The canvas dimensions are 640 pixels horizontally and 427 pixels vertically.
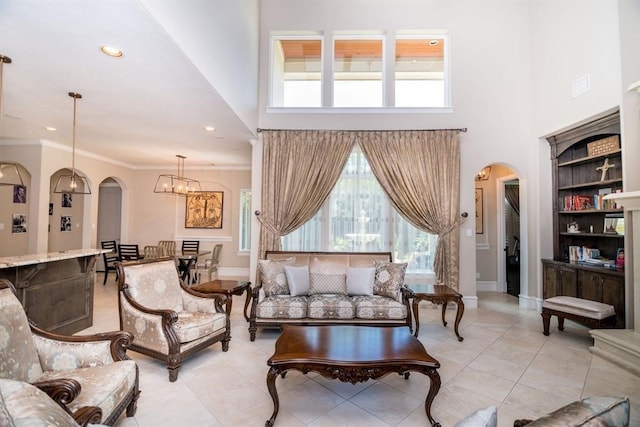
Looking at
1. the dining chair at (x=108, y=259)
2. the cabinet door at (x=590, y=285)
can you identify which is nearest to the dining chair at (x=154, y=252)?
the dining chair at (x=108, y=259)

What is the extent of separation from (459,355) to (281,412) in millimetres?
2014

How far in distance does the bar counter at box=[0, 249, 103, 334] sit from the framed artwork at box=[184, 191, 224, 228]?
353 centimetres

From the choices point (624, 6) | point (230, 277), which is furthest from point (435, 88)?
point (230, 277)

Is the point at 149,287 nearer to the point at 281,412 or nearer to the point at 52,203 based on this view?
the point at 281,412

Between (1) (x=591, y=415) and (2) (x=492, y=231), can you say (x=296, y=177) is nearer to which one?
(2) (x=492, y=231)

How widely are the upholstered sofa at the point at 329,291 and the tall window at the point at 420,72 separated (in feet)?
9.69

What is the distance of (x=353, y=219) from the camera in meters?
5.04

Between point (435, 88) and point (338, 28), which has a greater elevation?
point (338, 28)

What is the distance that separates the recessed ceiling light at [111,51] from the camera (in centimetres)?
231

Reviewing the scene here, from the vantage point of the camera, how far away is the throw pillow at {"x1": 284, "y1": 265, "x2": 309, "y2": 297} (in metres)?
3.62

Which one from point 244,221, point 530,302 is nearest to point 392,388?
point 530,302

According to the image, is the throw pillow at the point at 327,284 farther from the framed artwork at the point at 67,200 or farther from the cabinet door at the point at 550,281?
the framed artwork at the point at 67,200

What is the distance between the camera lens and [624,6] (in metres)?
3.42

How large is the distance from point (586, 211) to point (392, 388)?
3.90m
